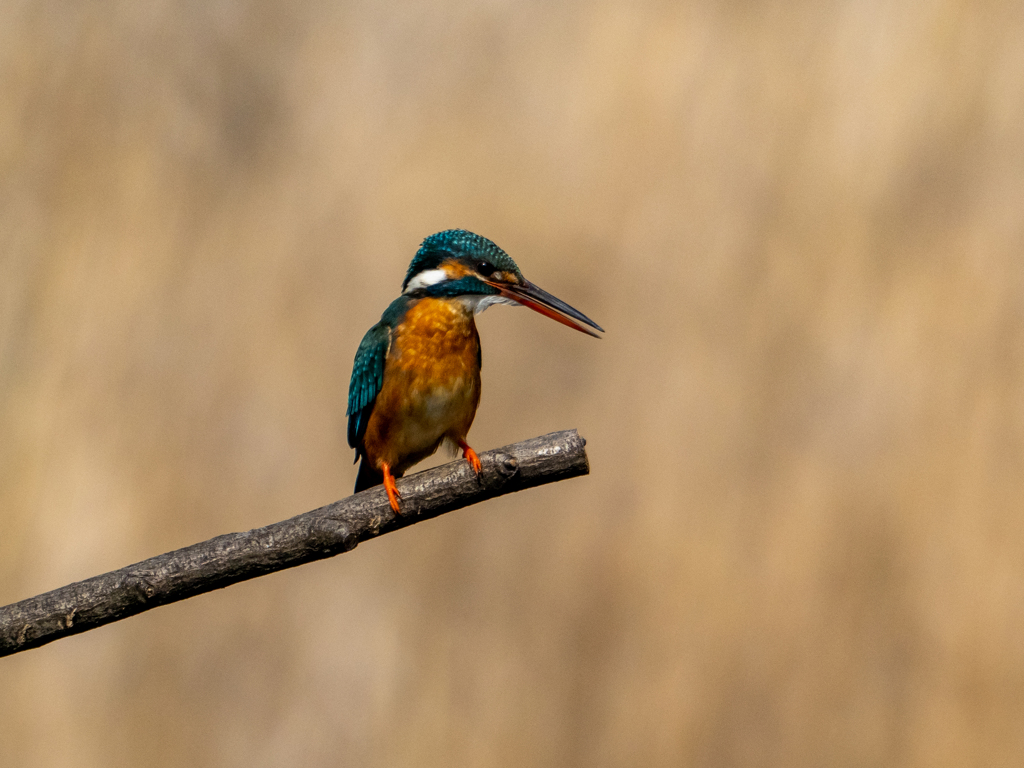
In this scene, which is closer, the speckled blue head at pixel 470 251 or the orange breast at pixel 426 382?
the speckled blue head at pixel 470 251

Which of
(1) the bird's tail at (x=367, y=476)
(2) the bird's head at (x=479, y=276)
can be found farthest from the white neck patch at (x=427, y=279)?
(1) the bird's tail at (x=367, y=476)

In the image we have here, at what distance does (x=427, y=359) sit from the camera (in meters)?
1.32

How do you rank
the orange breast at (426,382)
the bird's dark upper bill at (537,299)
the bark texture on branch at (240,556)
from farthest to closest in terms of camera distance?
1. the orange breast at (426,382)
2. the bird's dark upper bill at (537,299)
3. the bark texture on branch at (240,556)

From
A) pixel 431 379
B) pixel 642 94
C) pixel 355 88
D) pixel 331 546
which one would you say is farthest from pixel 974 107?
pixel 331 546

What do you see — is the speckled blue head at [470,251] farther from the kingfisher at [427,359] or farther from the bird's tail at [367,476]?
the bird's tail at [367,476]

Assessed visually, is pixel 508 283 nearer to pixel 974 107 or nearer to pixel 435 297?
pixel 435 297

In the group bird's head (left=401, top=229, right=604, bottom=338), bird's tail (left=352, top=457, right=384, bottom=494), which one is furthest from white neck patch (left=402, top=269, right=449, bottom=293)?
bird's tail (left=352, top=457, right=384, bottom=494)

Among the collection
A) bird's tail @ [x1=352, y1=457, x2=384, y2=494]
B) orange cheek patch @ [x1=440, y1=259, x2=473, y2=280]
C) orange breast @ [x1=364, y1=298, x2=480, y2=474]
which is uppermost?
orange cheek patch @ [x1=440, y1=259, x2=473, y2=280]

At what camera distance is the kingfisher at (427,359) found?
4.01 feet

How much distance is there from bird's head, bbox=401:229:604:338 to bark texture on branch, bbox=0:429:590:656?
266mm

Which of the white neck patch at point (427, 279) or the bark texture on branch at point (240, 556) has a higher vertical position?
the white neck patch at point (427, 279)

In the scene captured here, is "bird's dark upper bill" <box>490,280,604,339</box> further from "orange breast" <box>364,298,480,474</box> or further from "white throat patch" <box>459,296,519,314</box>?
"orange breast" <box>364,298,480,474</box>

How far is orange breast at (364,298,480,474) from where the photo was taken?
51.9 inches

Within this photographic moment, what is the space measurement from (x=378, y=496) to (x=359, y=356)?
0.41 metres
